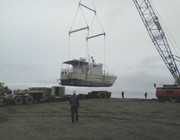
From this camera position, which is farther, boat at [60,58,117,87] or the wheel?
boat at [60,58,117,87]

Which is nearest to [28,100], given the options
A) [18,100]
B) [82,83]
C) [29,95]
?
[29,95]

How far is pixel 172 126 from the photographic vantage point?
1675 centimetres

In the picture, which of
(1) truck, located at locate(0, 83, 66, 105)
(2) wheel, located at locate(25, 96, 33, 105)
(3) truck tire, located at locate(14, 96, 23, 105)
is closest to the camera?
(3) truck tire, located at locate(14, 96, 23, 105)

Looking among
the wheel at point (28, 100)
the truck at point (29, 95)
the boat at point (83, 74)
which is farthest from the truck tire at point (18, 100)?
the boat at point (83, 74)

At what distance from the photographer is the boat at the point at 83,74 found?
123ft

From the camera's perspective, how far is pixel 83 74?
37.9m

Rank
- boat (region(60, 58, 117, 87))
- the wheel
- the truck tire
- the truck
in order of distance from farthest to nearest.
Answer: boat (region(60, 58, 117, 87)), the wheel, the truck, the truck tire

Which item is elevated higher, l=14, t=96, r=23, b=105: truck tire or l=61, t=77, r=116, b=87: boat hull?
l=61, t=77, r=116, b=87: boat hull

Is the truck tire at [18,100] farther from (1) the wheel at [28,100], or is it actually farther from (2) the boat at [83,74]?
(2) the boat at [83,74]

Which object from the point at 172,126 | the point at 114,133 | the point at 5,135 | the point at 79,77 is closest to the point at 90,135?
the point at 114,133

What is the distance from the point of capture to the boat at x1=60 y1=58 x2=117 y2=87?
3738cm

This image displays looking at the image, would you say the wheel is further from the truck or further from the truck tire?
the truck tire

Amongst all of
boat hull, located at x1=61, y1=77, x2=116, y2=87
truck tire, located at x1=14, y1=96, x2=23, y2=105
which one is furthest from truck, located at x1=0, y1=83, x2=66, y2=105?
boat hull, located at x1=61, y1=77, x2=116, y2=87

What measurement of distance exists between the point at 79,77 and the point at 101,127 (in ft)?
→ 69.9
